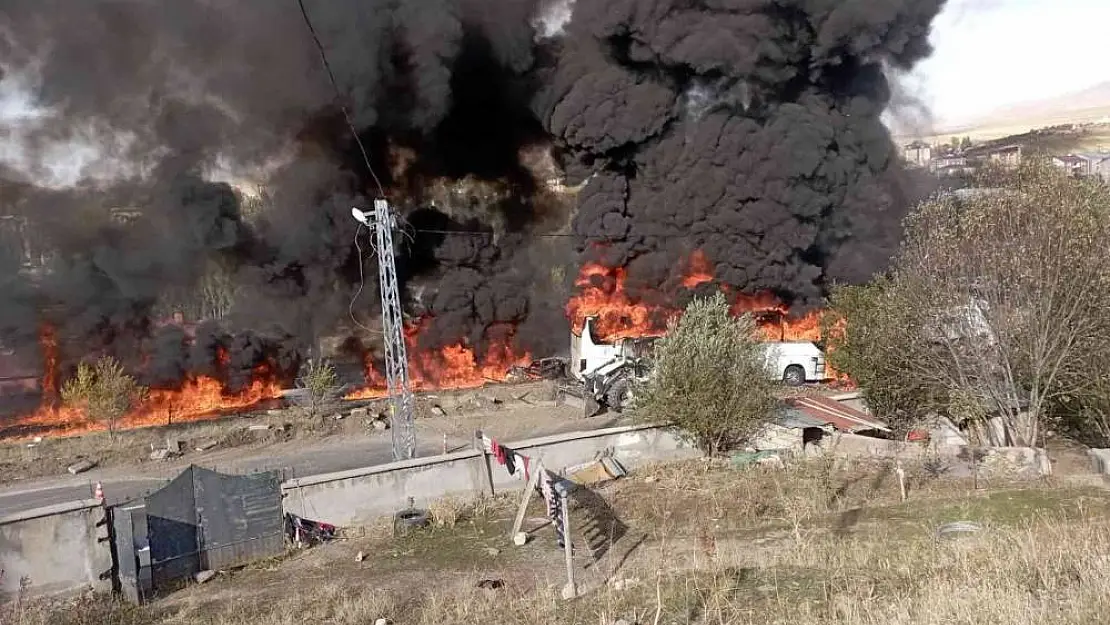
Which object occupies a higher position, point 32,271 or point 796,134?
point 796,134

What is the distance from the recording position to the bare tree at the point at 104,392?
99.3ft

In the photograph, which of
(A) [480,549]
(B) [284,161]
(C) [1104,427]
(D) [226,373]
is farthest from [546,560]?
(B) [284,161]

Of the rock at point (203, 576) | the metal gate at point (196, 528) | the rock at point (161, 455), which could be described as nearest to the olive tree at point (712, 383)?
the metal gate at point (196, 528)

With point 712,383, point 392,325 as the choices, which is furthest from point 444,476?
point 712,383

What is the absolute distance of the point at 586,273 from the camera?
1681 inches

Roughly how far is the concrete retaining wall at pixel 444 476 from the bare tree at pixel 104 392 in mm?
14242

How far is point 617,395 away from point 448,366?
45.2 feet

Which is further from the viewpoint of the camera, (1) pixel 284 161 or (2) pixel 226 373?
(1) pixel 284 161

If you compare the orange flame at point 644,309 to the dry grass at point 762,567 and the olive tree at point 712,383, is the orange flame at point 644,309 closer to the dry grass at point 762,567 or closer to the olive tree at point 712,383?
the olive tree at point 712,383

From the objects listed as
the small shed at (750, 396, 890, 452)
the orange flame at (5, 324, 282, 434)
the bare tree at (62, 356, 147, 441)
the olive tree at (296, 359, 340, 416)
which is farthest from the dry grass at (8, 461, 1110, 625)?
the orange flame at (5, 324, 282, 434)

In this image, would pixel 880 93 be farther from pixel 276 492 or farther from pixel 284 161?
pixel 276 492

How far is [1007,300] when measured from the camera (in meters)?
19.3

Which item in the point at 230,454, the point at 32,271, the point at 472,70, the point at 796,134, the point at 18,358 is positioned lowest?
the point at 230,454

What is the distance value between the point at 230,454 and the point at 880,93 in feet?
116
